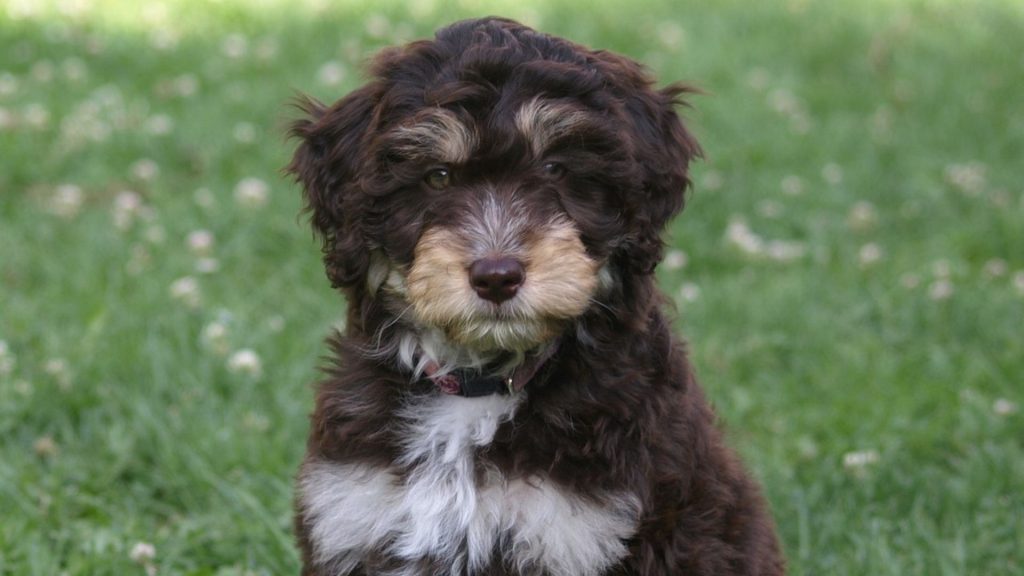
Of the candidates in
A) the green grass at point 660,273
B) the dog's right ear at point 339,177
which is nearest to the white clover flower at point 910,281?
the green grass at point 660,273

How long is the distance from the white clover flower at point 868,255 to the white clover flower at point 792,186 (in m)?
0.84

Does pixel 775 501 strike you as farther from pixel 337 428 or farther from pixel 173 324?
pixel 173 324

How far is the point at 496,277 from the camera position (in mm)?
3377

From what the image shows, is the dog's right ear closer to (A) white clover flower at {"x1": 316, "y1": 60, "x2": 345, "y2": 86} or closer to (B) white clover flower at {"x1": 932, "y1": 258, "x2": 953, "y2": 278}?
(B) white clover flower at {"x1": 932, "y1": 258, "x2": 953, "y2": 278}

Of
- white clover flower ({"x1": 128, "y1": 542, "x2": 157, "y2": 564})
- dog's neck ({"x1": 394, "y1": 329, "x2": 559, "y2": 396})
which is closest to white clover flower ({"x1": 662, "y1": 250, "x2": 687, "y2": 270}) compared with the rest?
white clover flower ({"x1": 128, "y1": 542, "x2": 157, "y2": 564})

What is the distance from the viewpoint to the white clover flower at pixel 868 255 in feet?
25.0

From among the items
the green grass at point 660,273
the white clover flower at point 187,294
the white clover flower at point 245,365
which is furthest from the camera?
the white clover flower at point 187,294

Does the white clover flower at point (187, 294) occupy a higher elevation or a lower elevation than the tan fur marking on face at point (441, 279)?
lower

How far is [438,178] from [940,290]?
418 centimetres

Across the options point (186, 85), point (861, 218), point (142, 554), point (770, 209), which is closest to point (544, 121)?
point (142, 554)

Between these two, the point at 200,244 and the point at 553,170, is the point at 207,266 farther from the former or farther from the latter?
the point at 553,170

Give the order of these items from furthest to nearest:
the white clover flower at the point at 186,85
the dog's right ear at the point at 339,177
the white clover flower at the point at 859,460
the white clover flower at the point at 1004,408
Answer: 1. the white clover flower at the point at 186,85
2. the white clover flower at the point at 1004,408
3. the white clover flower at the point at 859,460
4. the dog's right ear at the point at 339,177

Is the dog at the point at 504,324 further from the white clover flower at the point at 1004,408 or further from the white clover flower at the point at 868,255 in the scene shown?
the white clover flower at the point at 868,255

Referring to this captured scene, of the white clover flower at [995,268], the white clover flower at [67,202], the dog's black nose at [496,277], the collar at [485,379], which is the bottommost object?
the white clover flower at [995,268]
